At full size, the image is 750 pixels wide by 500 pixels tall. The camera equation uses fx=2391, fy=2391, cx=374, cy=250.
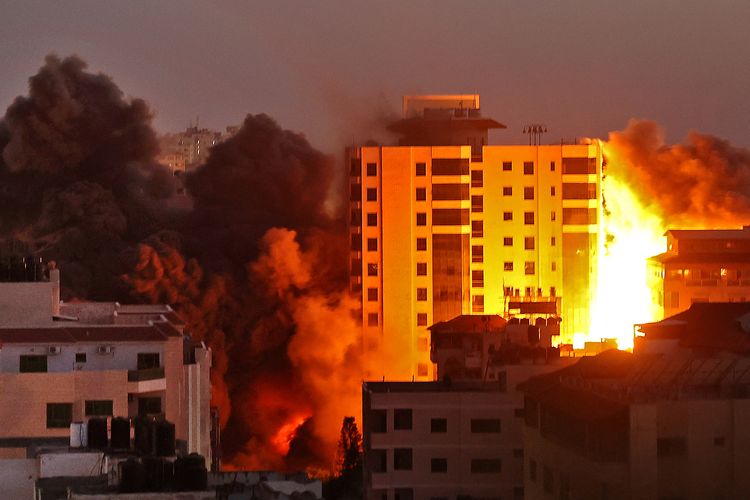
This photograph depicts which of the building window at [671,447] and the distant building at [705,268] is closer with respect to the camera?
the building window at [671,447]

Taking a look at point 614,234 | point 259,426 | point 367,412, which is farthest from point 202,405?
point 614,234

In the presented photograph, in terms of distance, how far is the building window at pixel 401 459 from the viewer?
143 feet

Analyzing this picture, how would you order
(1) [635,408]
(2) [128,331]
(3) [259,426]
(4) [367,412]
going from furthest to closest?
(3) [259,426], (4) [367,412], (2) [128,331], (1) [635,408]

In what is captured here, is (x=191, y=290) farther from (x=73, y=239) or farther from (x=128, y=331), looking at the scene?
(x=128, y=331)

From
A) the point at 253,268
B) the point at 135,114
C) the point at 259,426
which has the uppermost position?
the point at 135,114

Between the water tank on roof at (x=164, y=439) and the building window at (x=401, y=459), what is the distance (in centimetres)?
981

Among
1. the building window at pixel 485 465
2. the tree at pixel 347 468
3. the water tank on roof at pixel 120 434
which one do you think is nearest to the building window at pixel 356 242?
the tree at pixel 347 468

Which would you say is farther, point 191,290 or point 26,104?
point 26,104

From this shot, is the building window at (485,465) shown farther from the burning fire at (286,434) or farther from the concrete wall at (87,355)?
the burning fire at (286,434)

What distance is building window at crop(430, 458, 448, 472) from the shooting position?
43406mm

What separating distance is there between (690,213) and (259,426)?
498 inches

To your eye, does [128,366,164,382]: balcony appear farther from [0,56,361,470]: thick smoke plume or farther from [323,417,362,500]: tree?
[0,56,361,470]: thick smoke plume

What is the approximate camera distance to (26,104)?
214ft

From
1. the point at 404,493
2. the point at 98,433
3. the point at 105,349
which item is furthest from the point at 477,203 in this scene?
the point at 98,433
